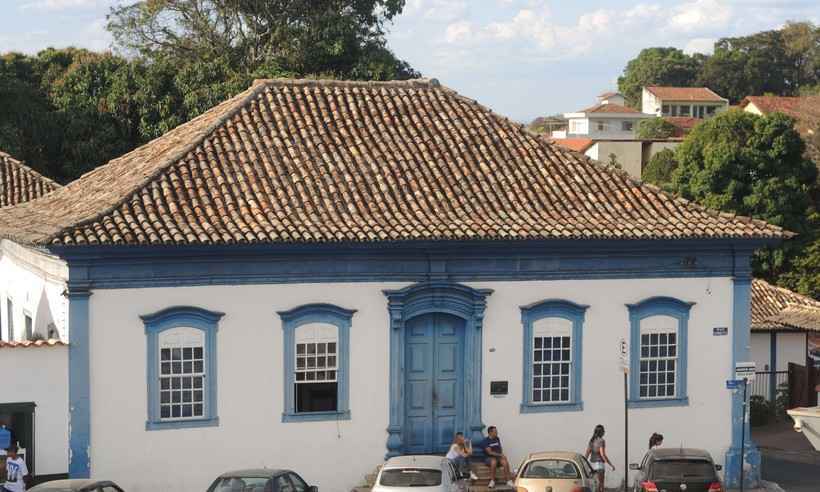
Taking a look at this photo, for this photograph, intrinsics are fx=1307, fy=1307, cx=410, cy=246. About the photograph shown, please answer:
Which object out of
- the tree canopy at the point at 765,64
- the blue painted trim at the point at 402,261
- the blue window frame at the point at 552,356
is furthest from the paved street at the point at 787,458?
the tree canopy at the point at 765,64

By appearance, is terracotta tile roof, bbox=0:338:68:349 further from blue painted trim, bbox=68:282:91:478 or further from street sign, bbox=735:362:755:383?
street sign, bbox=735:362:755:383

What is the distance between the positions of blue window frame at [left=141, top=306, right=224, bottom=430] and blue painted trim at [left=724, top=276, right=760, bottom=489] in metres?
9.59

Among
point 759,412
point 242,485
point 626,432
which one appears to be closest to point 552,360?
point 626,432

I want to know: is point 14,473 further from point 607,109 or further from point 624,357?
point 607,109

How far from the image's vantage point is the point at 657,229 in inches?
920

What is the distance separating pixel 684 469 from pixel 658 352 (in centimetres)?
452

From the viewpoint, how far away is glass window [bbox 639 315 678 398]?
24141 millimetres

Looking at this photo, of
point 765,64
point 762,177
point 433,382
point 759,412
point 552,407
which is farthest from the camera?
point 765,64

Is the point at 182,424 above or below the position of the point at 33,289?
below

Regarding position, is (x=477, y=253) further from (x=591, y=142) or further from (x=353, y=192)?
(x=591, y=142)

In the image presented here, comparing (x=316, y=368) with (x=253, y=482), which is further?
(x=316, y=368)

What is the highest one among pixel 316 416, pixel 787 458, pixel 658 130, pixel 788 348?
pixel 658 130

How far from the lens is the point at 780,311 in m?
36.7

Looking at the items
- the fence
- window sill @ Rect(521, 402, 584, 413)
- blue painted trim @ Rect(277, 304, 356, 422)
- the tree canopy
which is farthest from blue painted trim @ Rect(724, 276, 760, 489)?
the tree canopy
